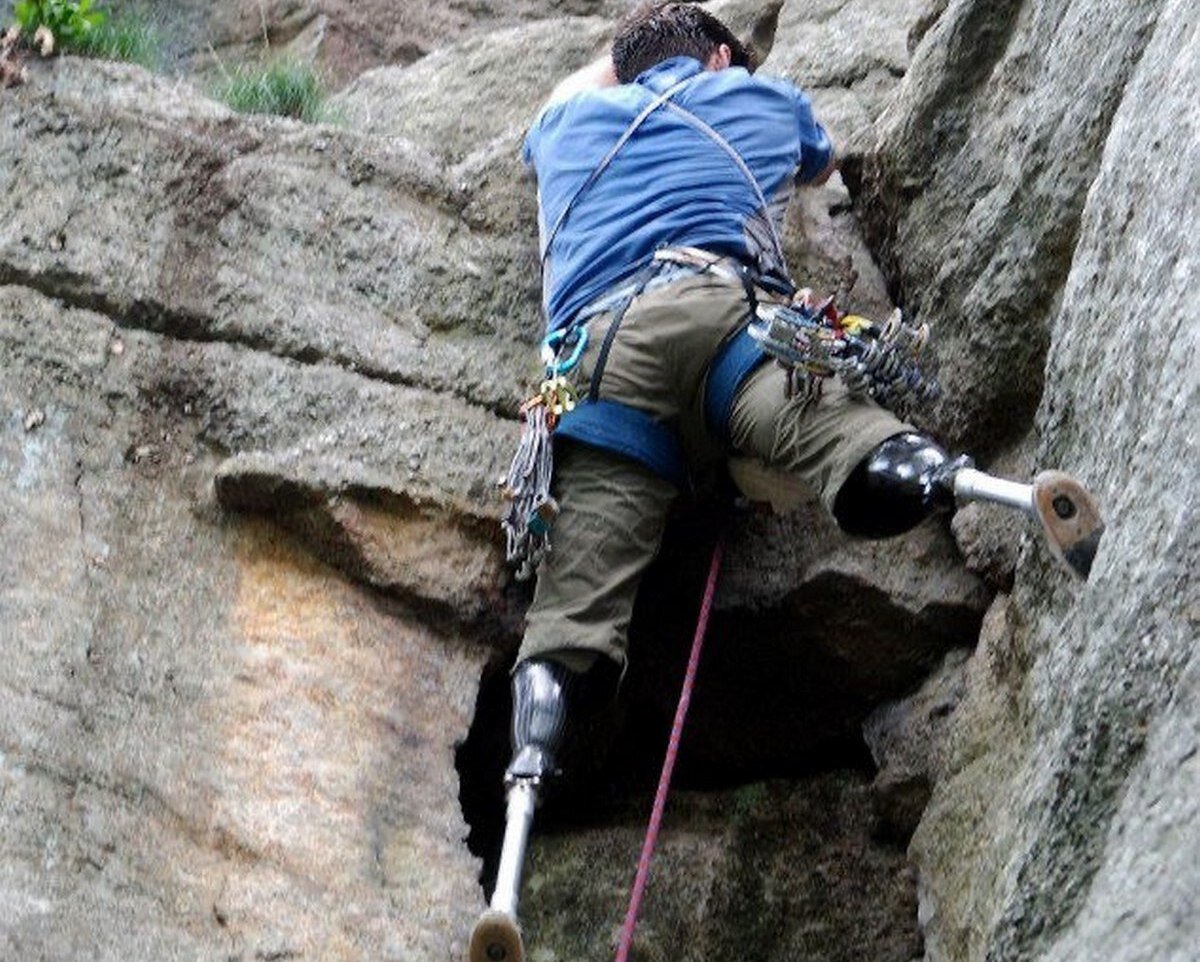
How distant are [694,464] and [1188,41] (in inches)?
70.6

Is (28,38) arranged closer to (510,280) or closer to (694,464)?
(510,280)

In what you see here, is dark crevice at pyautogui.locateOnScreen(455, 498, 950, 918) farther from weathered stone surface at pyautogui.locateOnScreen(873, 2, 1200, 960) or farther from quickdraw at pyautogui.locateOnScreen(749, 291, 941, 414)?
quickdraw at pyautogui.locateOnScreen(749, 291, 941, 414)

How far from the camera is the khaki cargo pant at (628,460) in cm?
531

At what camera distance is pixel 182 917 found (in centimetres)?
484

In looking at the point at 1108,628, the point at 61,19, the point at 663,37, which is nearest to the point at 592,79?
the point at 663,37

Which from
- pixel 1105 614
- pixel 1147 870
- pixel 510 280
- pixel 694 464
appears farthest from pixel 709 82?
pixel 1147 870

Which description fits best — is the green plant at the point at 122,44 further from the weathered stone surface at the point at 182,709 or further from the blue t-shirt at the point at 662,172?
the blue t-shirt at the point at 662,172

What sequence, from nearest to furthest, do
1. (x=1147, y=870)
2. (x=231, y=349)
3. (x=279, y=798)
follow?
(x=1147, y=870) → (x=279, y=798) → (x=231, y=349)

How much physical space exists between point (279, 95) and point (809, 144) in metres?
1.99

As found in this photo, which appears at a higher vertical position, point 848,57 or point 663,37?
point 663,37

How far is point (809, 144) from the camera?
6438 mm

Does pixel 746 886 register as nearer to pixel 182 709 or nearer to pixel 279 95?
pixel 182 709

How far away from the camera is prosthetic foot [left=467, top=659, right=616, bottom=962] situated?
4.51m

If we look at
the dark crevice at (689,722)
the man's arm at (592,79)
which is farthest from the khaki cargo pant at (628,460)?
the man's arm at (592,79)
